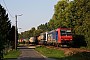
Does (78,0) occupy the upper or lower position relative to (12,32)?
upper

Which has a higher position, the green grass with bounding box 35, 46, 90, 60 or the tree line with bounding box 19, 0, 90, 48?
the tree line with bounding box 19, 0, 90, 48

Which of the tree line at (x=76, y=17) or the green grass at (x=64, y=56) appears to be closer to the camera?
the green grass at (x=64, y=56)

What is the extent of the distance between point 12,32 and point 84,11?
18.7 m

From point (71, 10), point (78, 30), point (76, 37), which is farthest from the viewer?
point (71, 10)

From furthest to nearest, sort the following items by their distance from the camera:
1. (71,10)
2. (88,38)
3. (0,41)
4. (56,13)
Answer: (56,13) < (71,10) < (88,38) < (0,41)

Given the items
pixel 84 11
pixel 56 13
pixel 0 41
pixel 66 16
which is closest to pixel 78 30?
pixel 84 11

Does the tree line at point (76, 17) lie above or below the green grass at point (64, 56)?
above

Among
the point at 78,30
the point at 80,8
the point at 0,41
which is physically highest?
the point at 80,8

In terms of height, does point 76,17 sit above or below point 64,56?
above

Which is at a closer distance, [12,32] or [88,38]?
[88,38]

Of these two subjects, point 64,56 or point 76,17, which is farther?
point 76,17

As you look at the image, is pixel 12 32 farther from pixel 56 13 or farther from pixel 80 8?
pixel 56 13

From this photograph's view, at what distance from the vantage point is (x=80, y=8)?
8350cm

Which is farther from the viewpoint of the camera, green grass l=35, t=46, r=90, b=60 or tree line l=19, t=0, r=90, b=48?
tree line l=19, t=0, r=90, b=48
